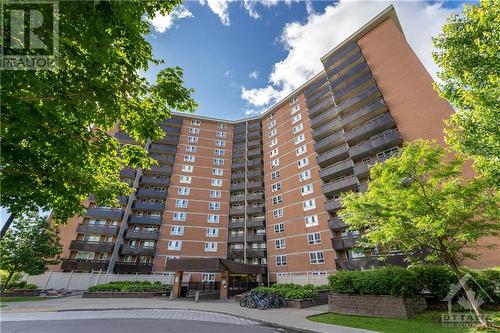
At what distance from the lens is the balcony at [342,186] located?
31.3m

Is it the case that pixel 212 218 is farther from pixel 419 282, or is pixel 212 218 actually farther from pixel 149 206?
pixel 419 282

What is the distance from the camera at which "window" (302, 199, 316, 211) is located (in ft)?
118

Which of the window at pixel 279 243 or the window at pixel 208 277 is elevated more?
the window at pixel 279 243

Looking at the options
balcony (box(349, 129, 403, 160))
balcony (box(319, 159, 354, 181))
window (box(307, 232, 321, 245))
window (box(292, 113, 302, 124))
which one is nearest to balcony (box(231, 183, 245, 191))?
window (box(292, 113, 302, 124))

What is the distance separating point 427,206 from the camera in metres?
11.6

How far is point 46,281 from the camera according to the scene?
104ft

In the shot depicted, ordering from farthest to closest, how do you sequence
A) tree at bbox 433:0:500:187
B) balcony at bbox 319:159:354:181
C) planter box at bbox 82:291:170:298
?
balcony at bbox 319:159:354:181
planter box at bbox 82:291:170:298
tree at bbox 433:0:500:187

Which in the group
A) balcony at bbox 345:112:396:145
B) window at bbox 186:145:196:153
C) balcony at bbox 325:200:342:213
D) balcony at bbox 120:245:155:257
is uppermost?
window at bbox 186:145:196:153

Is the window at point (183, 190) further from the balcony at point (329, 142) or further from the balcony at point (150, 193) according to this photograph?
the balcony at point (329, 142)

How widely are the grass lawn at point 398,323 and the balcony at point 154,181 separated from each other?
36.7 meters

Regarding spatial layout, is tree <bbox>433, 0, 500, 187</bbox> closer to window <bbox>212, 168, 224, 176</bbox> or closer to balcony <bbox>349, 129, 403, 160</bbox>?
balcony <bbox>349, 129, 403, 160</bbox>

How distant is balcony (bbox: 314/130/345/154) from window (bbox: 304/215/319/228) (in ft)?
34.6

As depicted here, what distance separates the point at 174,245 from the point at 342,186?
28.4 m

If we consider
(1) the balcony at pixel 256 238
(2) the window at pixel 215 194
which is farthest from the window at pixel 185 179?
(1) the balcony at pixel 256 238
